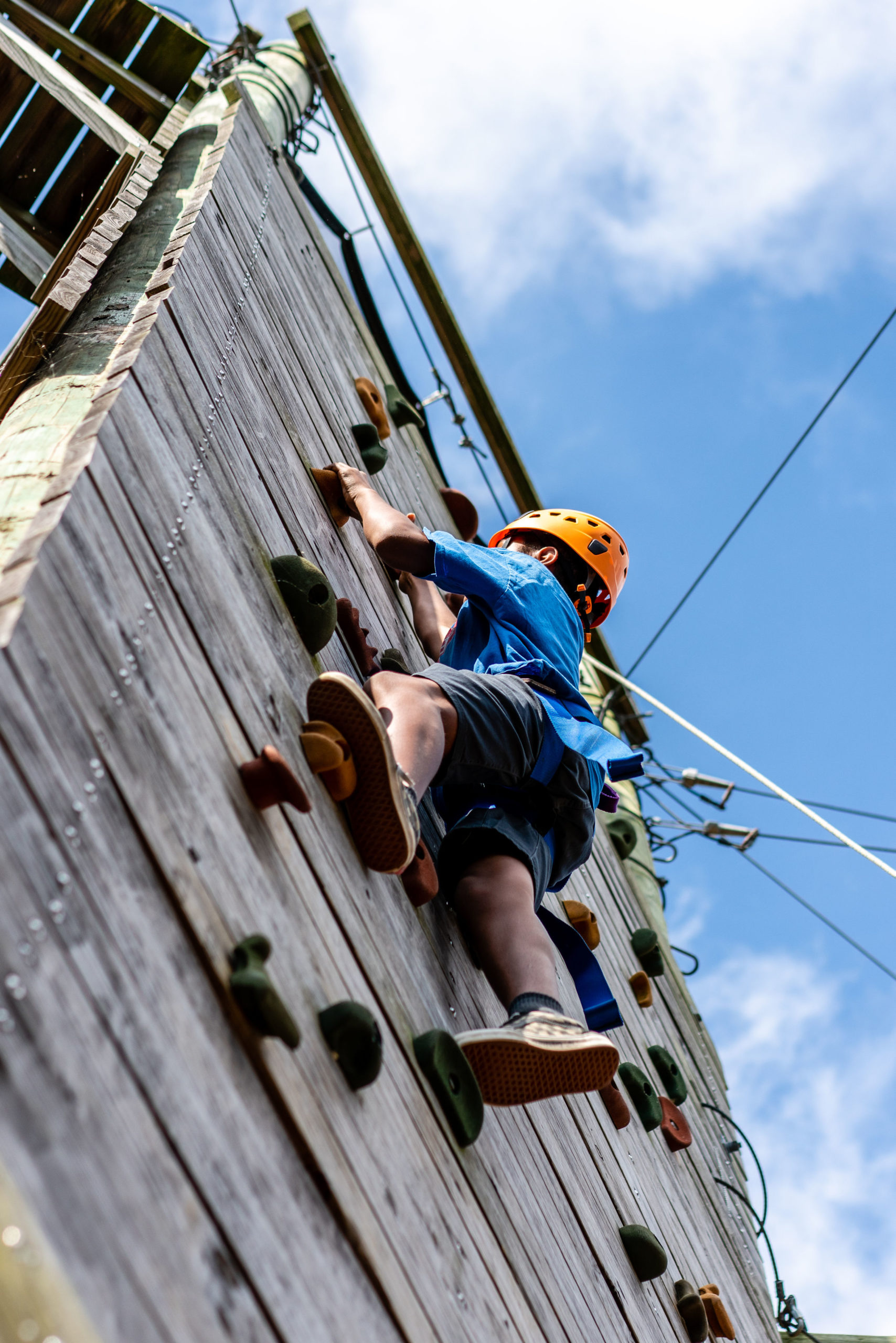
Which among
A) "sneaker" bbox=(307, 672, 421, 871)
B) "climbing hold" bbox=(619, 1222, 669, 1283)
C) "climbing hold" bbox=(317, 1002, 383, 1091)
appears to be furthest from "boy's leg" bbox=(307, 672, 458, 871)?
"climbing hold" bbox=(619, 1222, 669, 1283)

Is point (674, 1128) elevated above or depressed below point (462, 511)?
below

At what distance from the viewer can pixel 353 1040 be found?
1.66 meters

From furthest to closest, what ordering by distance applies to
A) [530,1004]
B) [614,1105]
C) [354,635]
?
[614,1105] → [354,635] → [530,1004]

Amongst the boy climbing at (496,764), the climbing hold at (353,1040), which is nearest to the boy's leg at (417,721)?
the boy climbing at (496,764)

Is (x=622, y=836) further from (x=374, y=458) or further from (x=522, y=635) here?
(x=522, y=635)

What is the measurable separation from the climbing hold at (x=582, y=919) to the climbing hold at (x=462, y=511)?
5.05ft

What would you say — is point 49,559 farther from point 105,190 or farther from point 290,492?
point 105,190

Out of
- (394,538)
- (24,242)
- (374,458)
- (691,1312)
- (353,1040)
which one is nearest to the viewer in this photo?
(353,1040)

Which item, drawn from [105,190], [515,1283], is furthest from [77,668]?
[105,190]

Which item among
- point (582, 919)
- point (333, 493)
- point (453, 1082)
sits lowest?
point (453, 1082)

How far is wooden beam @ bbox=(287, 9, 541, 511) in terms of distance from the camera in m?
5.64

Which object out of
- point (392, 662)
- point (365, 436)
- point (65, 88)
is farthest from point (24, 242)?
point (392, 662)

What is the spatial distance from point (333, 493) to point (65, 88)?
6.42 feet

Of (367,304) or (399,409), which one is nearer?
(399,409)
